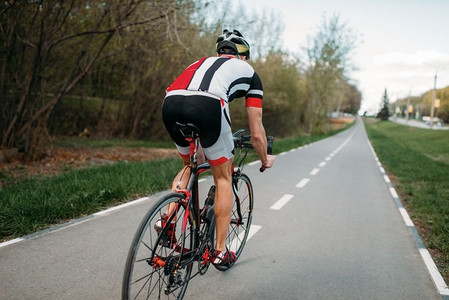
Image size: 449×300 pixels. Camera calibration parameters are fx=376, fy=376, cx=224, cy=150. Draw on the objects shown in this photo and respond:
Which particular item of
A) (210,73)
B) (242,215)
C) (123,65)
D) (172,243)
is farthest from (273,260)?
(123,65)

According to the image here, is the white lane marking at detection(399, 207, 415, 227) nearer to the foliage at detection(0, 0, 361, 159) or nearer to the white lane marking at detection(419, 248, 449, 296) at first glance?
the white lane marking at detection(419, 248, 449, 296)

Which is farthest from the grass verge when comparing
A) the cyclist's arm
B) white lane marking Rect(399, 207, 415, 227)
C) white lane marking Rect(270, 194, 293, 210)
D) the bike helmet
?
white lane marking Rect(399, 207, 415, 227)

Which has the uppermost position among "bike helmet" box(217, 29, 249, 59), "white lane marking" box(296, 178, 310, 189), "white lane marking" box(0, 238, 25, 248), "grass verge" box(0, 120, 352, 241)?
"bike helmet" box(217, 29, 249, 59)

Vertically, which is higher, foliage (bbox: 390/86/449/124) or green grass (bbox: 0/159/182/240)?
foliage (bbox: 390/86/449/124)

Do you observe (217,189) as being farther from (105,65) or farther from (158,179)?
(105,65)

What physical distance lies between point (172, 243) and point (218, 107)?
986 mm

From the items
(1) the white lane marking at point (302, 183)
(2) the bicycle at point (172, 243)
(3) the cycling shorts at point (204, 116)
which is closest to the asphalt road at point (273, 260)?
(2) the bicycle at point (172, 243)

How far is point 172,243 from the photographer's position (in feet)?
8.41

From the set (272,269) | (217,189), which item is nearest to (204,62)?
(217,189)

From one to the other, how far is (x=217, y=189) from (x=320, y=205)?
13.3 ft

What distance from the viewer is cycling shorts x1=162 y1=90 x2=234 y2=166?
2.57 m

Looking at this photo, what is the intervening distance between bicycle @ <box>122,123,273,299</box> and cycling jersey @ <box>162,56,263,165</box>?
96 mm

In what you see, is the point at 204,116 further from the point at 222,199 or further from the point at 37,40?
the point at 37,40

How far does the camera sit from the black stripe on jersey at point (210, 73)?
2566 mm
